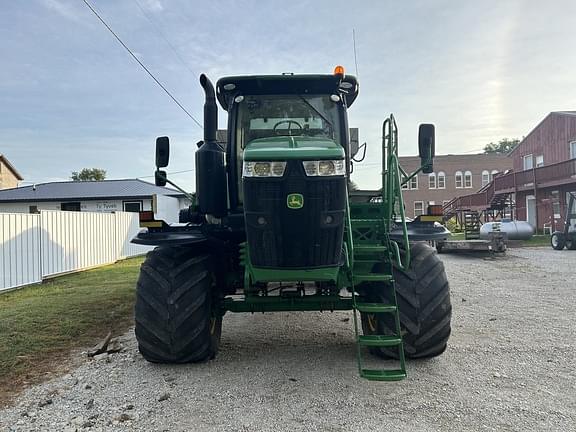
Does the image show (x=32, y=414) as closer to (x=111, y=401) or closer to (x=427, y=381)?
(x=111, y=401)

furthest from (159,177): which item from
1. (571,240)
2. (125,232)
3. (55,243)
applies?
(571,240)

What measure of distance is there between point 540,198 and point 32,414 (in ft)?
94.1

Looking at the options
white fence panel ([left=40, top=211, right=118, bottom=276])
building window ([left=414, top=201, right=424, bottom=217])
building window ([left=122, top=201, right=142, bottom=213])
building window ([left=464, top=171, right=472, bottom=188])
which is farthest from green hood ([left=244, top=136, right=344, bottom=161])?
building window ([left=464, top=171, right=472, bottom=188])

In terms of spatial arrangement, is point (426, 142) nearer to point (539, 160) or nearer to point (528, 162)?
point (539, 160)

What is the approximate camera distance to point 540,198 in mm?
26750

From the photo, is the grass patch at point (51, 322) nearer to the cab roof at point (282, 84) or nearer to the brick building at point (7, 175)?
the cab roof at point (282, 84)

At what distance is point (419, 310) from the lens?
13.6 ft

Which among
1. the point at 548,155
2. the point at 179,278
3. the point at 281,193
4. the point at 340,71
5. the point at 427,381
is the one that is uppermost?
the point at 548,155

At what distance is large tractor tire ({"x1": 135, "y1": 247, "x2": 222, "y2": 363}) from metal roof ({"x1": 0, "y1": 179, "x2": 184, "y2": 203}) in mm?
24679

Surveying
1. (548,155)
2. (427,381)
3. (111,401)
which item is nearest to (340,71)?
(427,381)

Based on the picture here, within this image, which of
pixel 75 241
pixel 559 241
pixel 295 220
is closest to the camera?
pixel 295 220

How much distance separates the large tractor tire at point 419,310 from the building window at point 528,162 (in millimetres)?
31034

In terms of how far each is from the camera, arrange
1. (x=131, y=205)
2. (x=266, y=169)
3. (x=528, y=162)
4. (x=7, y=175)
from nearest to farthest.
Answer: (x=266, y=169)
(x=131, y=205)
(x=528, y=162)
(x=7, y=175)

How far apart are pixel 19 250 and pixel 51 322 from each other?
4.67 meters
